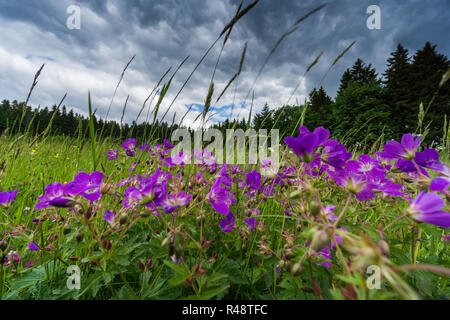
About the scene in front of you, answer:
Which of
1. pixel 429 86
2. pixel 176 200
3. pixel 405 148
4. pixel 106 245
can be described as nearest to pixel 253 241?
pixel 176 200

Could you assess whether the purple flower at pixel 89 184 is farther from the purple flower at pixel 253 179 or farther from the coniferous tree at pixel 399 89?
the coniferous tree at pixel 399 89

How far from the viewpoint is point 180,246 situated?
2.37 ft

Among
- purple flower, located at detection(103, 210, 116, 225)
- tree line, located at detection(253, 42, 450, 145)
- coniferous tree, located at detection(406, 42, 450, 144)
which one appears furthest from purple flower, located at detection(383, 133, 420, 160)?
coniferous tree, located at detection(406, 42, 450, 144)

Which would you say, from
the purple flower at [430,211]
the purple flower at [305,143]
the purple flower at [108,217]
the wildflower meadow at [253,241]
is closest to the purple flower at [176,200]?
the wildflower meadow at [253,241]

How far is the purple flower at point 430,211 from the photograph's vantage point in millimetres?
620

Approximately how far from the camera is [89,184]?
3.45 feet

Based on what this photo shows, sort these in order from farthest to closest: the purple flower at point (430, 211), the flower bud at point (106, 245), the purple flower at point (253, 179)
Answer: the purple flower at point (253, 179) < the flower bud at point (106, 245) < the purple flower at point (430, 211)

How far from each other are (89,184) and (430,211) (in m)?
1.39

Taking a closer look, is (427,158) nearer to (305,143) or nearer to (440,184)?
(440,184)

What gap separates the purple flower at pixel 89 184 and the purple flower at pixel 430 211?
4.10 ft

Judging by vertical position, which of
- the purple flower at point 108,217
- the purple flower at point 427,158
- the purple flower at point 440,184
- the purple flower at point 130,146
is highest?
the purple flower at point 130,146

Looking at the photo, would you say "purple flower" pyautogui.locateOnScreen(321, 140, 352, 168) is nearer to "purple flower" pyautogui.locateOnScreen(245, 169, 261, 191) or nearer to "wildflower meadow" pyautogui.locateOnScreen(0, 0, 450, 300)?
"wildflower meadow" pyautogui.locateOnScreen(0, 0, 450, 300)
